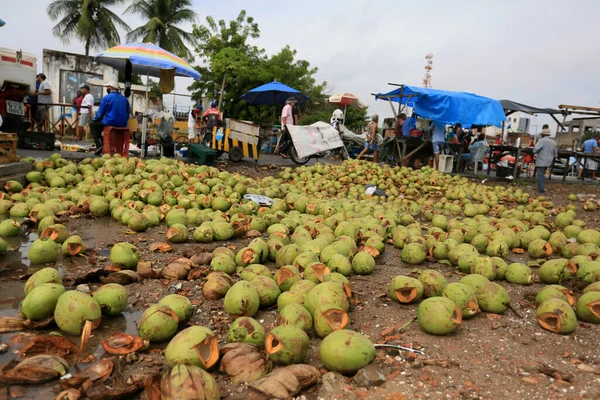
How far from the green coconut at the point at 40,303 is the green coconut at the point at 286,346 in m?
1.41

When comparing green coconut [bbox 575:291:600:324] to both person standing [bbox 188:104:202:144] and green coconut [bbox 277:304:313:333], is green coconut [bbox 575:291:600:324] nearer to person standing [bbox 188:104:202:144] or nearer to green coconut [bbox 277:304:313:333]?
green coconut [bbox 277:304:313:333]

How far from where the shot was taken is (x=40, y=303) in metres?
2.57

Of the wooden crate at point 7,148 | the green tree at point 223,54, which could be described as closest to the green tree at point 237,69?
the green tree at point 223,54

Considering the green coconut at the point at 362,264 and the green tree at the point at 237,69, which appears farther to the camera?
the green tree at the point at 237,69

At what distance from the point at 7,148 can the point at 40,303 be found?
5.27 meters

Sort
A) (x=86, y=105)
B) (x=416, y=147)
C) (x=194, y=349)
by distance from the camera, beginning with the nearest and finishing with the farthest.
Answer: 1. (x=194, y=349)
2. (x=416, y=147)
3. (x=86, y=105)

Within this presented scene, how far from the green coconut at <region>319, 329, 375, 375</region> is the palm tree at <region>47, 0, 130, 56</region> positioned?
37.3 metres

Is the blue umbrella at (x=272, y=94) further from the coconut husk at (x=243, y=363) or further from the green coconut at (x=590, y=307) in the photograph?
the coconut husk at (x=243, y=363)

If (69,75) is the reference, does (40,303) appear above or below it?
below

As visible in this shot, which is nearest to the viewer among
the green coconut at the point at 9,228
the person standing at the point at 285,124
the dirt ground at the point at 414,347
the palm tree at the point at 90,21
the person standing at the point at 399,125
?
the dirt ground at the point at 414,347

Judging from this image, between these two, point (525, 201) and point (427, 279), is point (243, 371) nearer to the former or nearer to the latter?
point (427, 279)

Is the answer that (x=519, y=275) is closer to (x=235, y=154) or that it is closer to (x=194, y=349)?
(x=194, y=349)

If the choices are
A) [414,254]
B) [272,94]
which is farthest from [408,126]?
[414,254]

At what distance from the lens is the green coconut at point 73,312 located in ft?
8.13
